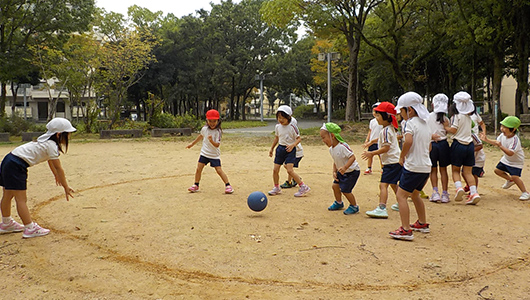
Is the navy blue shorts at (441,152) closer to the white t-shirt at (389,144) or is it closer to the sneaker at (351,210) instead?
the white t-shirt at (389,144)

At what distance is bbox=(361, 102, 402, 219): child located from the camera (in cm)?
584

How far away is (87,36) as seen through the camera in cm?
3153

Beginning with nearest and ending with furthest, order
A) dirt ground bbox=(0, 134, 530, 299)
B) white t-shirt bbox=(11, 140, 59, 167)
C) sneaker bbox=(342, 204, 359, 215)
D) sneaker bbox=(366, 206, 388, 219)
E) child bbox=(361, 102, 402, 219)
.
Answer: dirt ground bbox=(0, 134, 530, 299)
white t-shirt bbox=(11, 140, 59, 167)
child bbox=(361, 102, 402, 219)
sneaker bbox=(366, 206, 388, 219)
sneaker bbox=(342, 204, 359, 215)

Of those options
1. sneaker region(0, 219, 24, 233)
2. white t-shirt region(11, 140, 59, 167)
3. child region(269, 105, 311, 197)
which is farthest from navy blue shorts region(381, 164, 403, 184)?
sneaker region(0, 219, 24, 233)

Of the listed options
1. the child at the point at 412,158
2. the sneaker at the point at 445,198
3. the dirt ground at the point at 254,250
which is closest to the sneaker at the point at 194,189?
the dirt ground at the point at 254,250

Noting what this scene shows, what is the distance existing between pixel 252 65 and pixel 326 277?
4441cm

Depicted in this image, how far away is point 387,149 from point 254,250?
239 cm

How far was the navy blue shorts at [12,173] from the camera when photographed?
5199mm

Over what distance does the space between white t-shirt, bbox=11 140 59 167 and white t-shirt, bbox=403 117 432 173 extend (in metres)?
4.31

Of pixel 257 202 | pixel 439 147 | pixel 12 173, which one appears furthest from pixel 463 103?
pixel 12 173

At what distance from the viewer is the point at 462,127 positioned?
277 inches

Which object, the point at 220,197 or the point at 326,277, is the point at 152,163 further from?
the point at 326,277

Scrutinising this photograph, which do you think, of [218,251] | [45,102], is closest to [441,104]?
[218,251]

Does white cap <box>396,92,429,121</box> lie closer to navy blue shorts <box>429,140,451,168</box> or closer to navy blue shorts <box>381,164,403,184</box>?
navy blue shorts <box>381,164,403,184</box>
